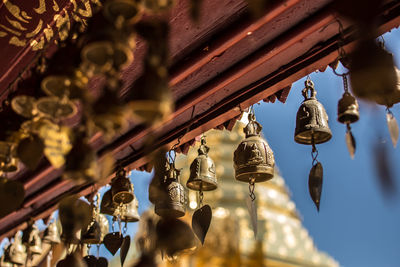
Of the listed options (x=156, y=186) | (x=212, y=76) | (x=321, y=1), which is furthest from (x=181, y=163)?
(x=156, y=186)

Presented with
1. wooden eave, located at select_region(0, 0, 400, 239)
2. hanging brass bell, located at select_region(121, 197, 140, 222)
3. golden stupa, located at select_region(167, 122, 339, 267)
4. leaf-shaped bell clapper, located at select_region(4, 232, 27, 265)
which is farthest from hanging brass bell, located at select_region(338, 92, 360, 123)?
golden stupa, located at select_region(167, 122, 339, 267)

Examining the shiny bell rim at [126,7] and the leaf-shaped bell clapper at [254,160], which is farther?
the leaf-shaped bell clapper at [254,160]

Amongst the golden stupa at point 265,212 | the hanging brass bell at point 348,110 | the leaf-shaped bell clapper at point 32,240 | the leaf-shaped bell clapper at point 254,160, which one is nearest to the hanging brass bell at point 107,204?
the leaf-shaped bell clapper at point 254,160

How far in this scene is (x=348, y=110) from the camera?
2.01 metres

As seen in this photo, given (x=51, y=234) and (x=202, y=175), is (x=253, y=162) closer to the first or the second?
(x=202, y=175)

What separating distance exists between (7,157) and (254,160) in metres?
1.23

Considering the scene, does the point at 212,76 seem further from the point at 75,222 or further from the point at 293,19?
the point at 75,222

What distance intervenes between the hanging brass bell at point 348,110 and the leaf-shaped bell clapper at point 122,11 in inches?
44.4

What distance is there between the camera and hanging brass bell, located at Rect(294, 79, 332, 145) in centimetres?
239

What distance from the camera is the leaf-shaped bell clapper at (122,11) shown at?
1.17 metres

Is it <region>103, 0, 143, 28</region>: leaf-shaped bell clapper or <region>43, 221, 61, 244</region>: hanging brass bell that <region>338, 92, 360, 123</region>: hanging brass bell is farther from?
<region>43, 221, 61, 244</region>: hanging brass bell

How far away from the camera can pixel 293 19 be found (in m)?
2.15

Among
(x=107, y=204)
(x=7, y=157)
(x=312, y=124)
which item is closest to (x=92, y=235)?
Answer: (x=107, y=204)

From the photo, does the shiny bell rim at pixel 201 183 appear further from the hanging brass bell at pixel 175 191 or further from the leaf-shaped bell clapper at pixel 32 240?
the leaf-shaped bell clapper at pixel 32 240
